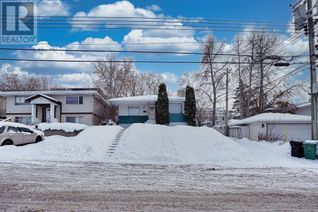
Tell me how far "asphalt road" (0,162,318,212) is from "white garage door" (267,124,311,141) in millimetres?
18052

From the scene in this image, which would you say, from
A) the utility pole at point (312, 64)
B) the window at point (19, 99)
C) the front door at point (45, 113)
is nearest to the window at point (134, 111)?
the front door at point (45, 113)

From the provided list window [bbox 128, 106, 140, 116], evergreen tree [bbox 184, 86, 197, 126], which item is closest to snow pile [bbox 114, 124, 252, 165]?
evergreen tree [bbox 184, 86, 197, 126]

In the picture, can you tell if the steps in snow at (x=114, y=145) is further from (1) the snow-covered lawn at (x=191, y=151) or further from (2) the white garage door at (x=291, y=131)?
(2) the white garage door at (x=291, y=131)

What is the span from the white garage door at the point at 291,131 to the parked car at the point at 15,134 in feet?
68.6

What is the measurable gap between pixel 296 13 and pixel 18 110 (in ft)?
105

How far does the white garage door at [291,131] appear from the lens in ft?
105

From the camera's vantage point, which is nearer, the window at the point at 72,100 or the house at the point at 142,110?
the house at the point at 142,110

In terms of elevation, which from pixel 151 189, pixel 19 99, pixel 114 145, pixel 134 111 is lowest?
pixel 151 189

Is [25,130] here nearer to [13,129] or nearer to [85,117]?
[13,129]

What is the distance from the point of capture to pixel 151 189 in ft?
32.1

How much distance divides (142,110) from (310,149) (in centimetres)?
2314

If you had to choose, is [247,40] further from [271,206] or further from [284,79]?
[271,206]

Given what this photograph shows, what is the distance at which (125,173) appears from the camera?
1351 cm

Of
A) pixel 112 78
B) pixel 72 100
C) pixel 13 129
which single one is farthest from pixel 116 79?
pixel 13 129
